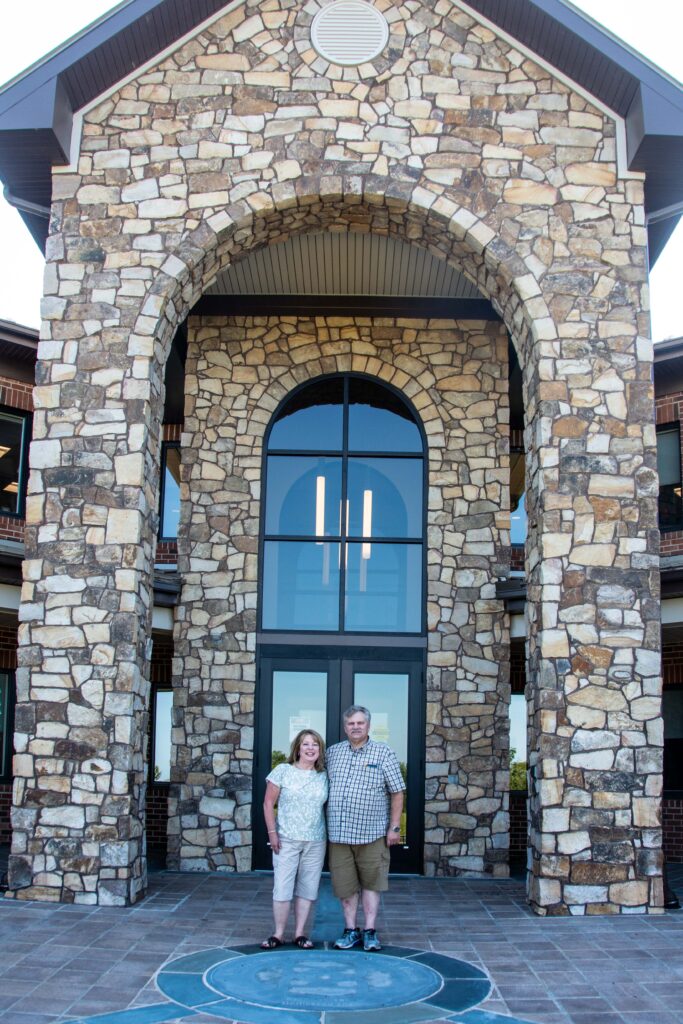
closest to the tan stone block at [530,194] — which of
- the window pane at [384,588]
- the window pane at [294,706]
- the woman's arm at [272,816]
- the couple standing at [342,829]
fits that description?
the window pane at [384,588]

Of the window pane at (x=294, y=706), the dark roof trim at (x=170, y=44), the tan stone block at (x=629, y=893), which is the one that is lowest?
the tan stone block at (x=629, y=893)

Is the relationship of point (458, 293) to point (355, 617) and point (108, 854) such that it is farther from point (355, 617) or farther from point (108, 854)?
point (108, 854)

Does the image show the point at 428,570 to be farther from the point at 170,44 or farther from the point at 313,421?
the point at 170,44

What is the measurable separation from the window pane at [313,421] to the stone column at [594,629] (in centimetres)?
281

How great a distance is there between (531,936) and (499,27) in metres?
7.93

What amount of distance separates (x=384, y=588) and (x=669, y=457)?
13.9 ft

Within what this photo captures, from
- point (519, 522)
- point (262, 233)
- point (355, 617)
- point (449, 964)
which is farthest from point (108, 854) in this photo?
point (519, 522)

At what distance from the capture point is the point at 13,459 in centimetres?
1231

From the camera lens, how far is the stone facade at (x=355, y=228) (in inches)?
310

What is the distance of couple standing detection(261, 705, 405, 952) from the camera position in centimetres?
646

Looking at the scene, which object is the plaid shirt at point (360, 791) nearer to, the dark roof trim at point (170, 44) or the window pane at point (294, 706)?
the window pane at point (294, 706)

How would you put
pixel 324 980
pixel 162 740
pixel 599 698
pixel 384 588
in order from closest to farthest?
1. pixel 324 980
2. pixel 599 698
3. pixel 384 588
4. pixel 162 740

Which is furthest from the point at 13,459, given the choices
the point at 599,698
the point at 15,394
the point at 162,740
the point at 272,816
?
the point at 599,698

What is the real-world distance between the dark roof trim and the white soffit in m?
2.03
